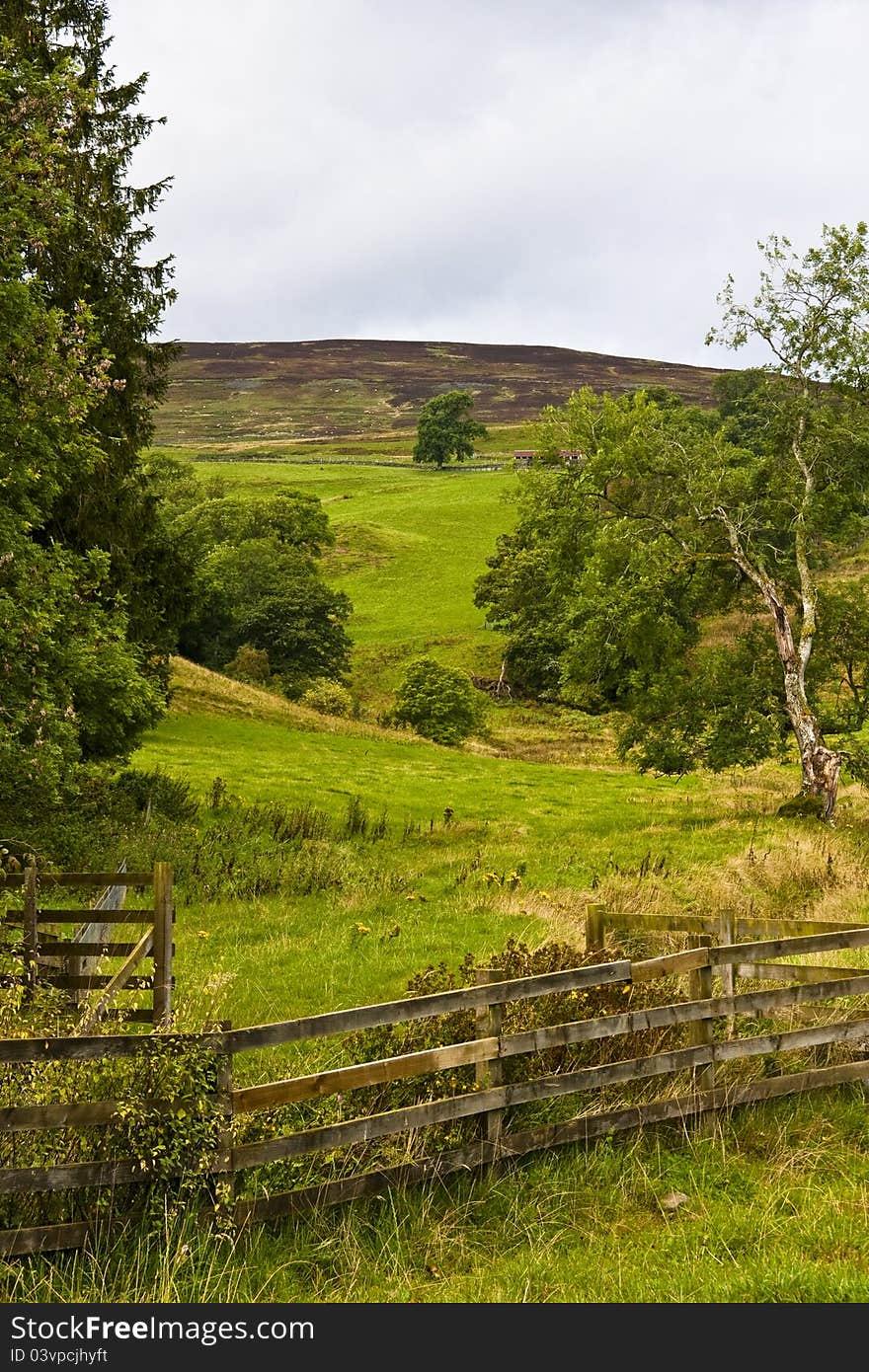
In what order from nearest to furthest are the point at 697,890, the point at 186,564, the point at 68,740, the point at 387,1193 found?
the point at 387,1193 < the point at 68,740 < the point at 697,890 < the point at 186,564

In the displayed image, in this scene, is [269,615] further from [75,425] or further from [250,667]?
[75,425]

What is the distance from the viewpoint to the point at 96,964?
11297 mm

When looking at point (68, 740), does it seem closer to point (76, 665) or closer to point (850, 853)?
point (76, 665)

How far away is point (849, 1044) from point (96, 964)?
25.3 ft

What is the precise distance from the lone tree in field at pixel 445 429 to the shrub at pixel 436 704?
92105 mm

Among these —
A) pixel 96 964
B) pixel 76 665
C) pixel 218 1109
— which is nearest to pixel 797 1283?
pixel 218 1109

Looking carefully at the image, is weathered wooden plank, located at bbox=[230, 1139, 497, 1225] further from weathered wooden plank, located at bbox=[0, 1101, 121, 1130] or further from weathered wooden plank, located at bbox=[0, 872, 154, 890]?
weathered wooden plank, located at bbox=[0, 872, 154, 890]

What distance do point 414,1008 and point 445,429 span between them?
444 feet

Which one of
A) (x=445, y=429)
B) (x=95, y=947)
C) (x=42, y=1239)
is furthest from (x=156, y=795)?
(x=445, y=429)

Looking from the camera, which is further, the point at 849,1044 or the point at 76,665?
the point at 76,665

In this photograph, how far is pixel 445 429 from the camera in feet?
449

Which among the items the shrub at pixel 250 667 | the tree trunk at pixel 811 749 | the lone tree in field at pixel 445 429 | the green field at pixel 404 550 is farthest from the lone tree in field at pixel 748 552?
the lone tree in field at pixel 445 429

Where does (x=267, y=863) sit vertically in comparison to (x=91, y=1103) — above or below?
below

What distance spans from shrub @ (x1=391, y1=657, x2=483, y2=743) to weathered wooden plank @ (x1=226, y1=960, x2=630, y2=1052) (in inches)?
1606
